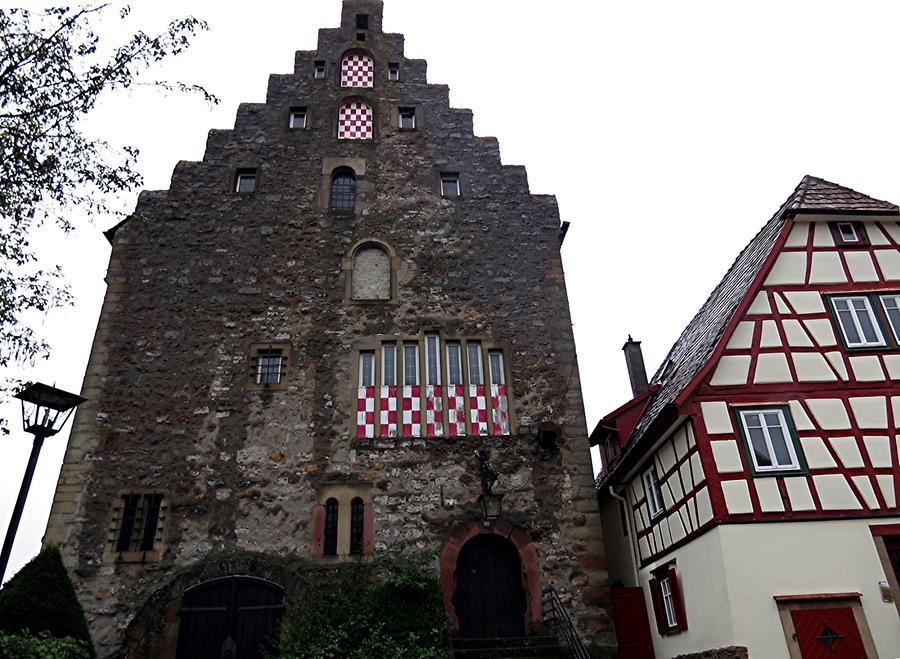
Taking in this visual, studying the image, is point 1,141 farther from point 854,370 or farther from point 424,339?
point 854,370

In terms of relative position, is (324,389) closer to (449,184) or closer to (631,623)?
(449,184)

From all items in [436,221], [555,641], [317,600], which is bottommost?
[555,641]

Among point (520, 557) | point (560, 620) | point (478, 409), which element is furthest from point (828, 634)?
point (478, 409)

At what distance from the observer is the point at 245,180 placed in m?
16.3

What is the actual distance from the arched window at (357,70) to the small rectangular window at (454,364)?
8.18 m

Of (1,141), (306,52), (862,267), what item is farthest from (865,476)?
(306,52)

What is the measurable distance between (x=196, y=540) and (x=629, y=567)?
27.2 feet

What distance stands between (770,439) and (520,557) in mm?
4684

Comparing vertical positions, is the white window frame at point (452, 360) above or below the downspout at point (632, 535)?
above

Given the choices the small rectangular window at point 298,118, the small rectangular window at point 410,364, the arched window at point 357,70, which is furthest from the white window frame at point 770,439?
the arched window at point 357,70

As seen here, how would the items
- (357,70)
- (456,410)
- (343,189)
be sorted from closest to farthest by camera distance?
(456,410) < (343,189) < (357,70)

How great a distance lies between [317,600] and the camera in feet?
37.2

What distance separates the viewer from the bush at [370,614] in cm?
1039

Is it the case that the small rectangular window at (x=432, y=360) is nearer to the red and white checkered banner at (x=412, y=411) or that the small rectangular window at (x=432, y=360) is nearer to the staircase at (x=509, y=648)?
the red and white checkered banner at (x=412, y=411)
